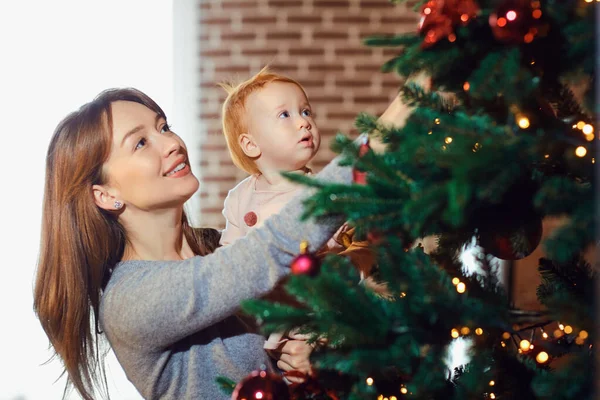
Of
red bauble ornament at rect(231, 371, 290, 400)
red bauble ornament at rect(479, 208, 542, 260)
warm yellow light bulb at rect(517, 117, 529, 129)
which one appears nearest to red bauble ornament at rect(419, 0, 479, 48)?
warm yellow light bulb at rect(517, 117, 529, 129)

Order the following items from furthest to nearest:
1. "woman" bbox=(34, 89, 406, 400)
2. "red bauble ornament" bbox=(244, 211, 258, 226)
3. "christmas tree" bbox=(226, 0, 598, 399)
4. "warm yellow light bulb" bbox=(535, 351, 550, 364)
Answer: "red bauble ornament" bbox=(244, 211, 258, 226)
"woman" bbox=(34, 89, 406, 400)
"warm yellow light bulb" bbox=(535, 351, 550, 364)
"christmas tree" bbox=(226, 0, 598, 399)

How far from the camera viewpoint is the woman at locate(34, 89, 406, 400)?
54.7 inches

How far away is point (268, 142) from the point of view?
1692 millimetres

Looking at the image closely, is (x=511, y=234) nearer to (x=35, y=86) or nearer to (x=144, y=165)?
(x=144, y=165)

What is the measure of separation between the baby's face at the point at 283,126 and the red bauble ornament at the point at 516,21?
2.74 feet

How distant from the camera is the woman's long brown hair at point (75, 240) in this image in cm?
152

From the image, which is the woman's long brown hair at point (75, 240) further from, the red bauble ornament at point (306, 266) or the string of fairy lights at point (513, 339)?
the string of fairy lights at point (513, 339)

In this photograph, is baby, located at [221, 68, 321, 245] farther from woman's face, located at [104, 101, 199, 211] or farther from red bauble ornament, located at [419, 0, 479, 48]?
red bauble ornament, located at [419, 0, 479, 48]

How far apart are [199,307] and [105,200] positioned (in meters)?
0.39

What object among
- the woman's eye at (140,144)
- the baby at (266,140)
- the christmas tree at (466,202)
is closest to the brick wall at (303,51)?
the baby at (266,140)

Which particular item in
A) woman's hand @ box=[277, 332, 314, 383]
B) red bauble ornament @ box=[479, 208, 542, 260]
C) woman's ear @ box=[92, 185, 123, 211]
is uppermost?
red bauble ornament @ box=[479, 208, 542, 260]

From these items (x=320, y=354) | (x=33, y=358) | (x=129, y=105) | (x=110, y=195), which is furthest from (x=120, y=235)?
(x=33, y=358)

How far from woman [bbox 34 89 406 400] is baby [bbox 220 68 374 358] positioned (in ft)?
0.58

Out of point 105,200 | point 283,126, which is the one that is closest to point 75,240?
point 105,200
